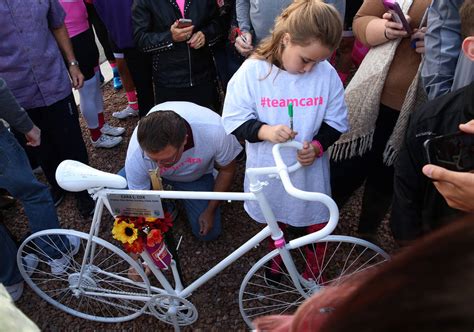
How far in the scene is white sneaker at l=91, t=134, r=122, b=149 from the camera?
13.0 feet

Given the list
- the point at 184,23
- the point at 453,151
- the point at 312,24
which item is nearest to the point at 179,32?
the point at 184,23

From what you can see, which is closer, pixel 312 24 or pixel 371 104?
pixel 312 24

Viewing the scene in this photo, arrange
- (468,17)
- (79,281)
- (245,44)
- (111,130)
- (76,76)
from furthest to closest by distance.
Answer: (111,130), (76,76), (245,44), (79,281), (468,17)

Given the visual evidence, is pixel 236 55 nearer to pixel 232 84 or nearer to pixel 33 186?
pixel 232 84

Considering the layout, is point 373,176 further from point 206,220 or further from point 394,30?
point 206,220

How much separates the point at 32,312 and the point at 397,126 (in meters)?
2.59

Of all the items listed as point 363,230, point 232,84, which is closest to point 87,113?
point 232,84

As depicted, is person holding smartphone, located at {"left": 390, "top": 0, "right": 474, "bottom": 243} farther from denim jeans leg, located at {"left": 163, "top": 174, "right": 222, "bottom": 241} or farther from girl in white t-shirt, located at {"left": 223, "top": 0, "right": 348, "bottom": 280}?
denim jeans leg, located at {"left": 163, "top": 174, "right": 222, "bottom": 241}

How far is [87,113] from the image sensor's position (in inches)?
148

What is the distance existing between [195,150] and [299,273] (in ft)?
3.37

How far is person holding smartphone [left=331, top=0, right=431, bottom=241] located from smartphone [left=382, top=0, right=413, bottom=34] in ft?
0.05

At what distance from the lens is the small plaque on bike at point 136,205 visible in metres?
1.87

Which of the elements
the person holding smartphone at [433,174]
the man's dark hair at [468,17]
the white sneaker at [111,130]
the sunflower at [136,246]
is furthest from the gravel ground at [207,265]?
the man's dark hair at [468,17]

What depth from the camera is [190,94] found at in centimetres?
317
